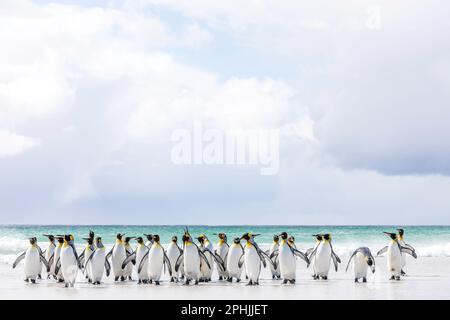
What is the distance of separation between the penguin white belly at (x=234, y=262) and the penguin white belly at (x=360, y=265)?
2.22 m

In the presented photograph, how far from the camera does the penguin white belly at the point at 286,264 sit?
13.6m

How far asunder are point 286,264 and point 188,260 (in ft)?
6.00

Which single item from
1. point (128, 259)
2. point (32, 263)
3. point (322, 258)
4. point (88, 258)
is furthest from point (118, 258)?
point (322, 258)

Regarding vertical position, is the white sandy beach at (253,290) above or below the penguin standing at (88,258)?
below

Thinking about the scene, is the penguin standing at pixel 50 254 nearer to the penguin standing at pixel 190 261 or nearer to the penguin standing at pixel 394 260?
the penguin standing at pixel 190 261

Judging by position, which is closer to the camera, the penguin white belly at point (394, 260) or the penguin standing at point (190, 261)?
the penguin standing at point (190, 261)

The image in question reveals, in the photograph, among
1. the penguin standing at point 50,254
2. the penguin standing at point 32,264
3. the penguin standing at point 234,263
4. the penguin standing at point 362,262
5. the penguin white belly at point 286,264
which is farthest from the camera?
the penguin standing at point 50,254

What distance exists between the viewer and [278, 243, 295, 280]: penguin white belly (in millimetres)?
13562

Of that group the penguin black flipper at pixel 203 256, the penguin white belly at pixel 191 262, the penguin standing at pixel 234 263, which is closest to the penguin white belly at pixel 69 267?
the penguin white belly at pixel 191 262

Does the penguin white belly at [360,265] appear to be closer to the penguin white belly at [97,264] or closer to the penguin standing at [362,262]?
the penguin standing at [362,262]

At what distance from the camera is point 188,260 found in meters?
13.3

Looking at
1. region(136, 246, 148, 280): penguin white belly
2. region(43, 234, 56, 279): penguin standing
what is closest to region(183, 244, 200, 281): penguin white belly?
region(136, 246, 148, 280): penguin white belly

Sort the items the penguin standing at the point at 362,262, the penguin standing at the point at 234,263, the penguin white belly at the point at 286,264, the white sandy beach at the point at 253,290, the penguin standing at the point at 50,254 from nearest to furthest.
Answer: the white sandy beach at the point at 253,290
the penguin white belly at the point at 286,264
the penguin standing at the point at 362,262
the penguin standing at the point at 234,263
the penguin standing at the point at 50,254
